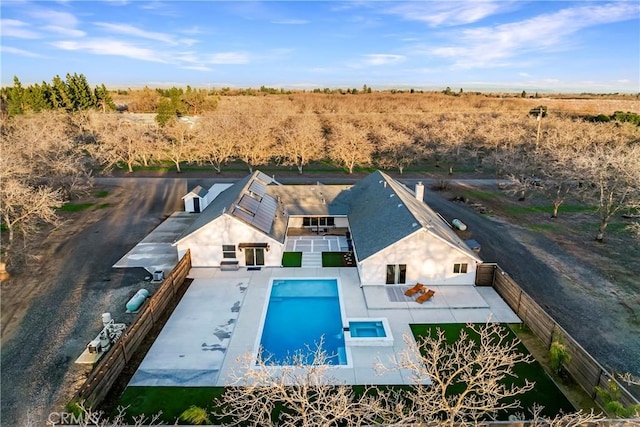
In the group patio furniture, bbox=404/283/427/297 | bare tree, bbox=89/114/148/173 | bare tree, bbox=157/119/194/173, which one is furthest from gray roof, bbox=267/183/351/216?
bare tree, bbox=89/114/148/173

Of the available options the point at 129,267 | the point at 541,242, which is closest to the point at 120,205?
the point at 129,267

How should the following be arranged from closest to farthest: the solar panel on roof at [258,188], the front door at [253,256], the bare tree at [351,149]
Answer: the front door at [253,256], the solar panel on roof at [258,188], the bare tree at [351,149]

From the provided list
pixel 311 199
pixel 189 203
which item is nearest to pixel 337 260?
pixel 311 199

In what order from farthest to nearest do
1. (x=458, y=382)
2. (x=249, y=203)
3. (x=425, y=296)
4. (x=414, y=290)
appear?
(x=249, y=203)
(x=414, y=290)
(x=425, y=296)
(x=458, y=382)

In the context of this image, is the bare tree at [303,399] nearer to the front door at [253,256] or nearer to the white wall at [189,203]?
the front door at [253,256]

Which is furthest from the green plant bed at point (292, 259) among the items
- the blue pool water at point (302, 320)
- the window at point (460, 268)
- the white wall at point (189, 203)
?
the white wall at point (189, 203)

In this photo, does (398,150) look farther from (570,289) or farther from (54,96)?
(54,96)
